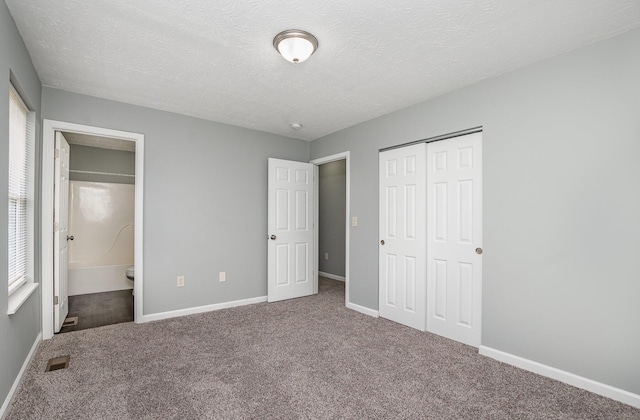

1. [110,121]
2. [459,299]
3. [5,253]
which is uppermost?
[110,121]

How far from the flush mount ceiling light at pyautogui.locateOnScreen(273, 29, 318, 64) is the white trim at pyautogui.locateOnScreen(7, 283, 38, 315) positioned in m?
2.44

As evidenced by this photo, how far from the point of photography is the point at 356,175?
13.5ft

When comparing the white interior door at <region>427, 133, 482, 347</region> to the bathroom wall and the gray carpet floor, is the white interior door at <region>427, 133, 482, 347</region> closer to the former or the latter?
the gray carpet floor

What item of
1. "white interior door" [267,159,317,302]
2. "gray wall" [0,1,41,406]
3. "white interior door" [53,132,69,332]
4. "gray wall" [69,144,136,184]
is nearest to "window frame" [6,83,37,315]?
"gray wall" [0,1,41,406]

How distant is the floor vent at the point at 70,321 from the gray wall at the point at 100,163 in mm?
2335

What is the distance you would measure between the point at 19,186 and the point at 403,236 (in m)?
3.50

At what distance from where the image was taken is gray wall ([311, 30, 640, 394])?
2047 mm

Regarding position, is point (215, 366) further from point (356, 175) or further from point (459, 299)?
point (356, 175)

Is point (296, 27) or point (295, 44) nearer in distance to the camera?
point (296, 27)

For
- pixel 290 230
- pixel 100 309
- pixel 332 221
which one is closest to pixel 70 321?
pixel 100 309

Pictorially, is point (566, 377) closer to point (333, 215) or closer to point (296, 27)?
point (296, 27)

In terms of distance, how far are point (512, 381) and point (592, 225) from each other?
4.03 feet

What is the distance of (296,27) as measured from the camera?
2037mm

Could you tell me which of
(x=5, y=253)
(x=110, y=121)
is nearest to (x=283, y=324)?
(x=5, y=253)
